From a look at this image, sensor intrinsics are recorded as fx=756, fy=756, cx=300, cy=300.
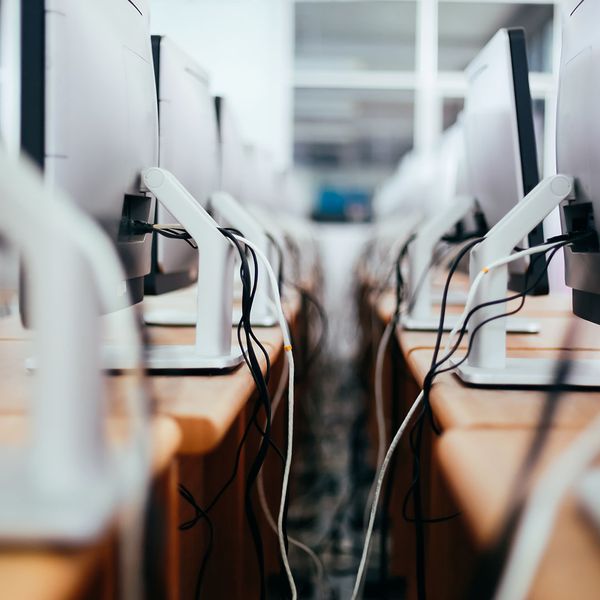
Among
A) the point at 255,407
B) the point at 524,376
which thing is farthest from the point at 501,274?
the point at 255,407

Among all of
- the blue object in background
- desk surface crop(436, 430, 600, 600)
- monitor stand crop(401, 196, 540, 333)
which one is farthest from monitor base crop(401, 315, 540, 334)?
the blue object in background

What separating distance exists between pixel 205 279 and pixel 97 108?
257 mm

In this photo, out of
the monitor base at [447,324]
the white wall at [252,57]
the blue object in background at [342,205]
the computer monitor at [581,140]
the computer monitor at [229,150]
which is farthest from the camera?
the blue object in background at [342,205]

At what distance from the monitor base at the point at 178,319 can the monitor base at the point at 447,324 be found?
0.88 feet

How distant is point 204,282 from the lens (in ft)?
3.28

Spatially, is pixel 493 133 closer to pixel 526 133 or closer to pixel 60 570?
pixel 526 133

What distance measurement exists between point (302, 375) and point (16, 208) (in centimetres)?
175

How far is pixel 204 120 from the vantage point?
1362mm

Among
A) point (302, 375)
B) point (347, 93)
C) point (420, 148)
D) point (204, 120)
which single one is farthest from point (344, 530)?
point (347, 93)

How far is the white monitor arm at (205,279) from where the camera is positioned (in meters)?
0.99

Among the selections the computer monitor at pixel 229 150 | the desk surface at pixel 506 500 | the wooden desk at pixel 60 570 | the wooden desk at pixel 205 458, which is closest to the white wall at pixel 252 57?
the computer monitor at pixel 229 150

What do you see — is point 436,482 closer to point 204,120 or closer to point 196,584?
point 196,584

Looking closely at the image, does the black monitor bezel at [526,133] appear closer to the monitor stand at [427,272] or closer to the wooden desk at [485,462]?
the wooden desk at [485,462]

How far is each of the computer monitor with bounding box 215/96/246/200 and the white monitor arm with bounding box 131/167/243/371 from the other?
24.6 inches
